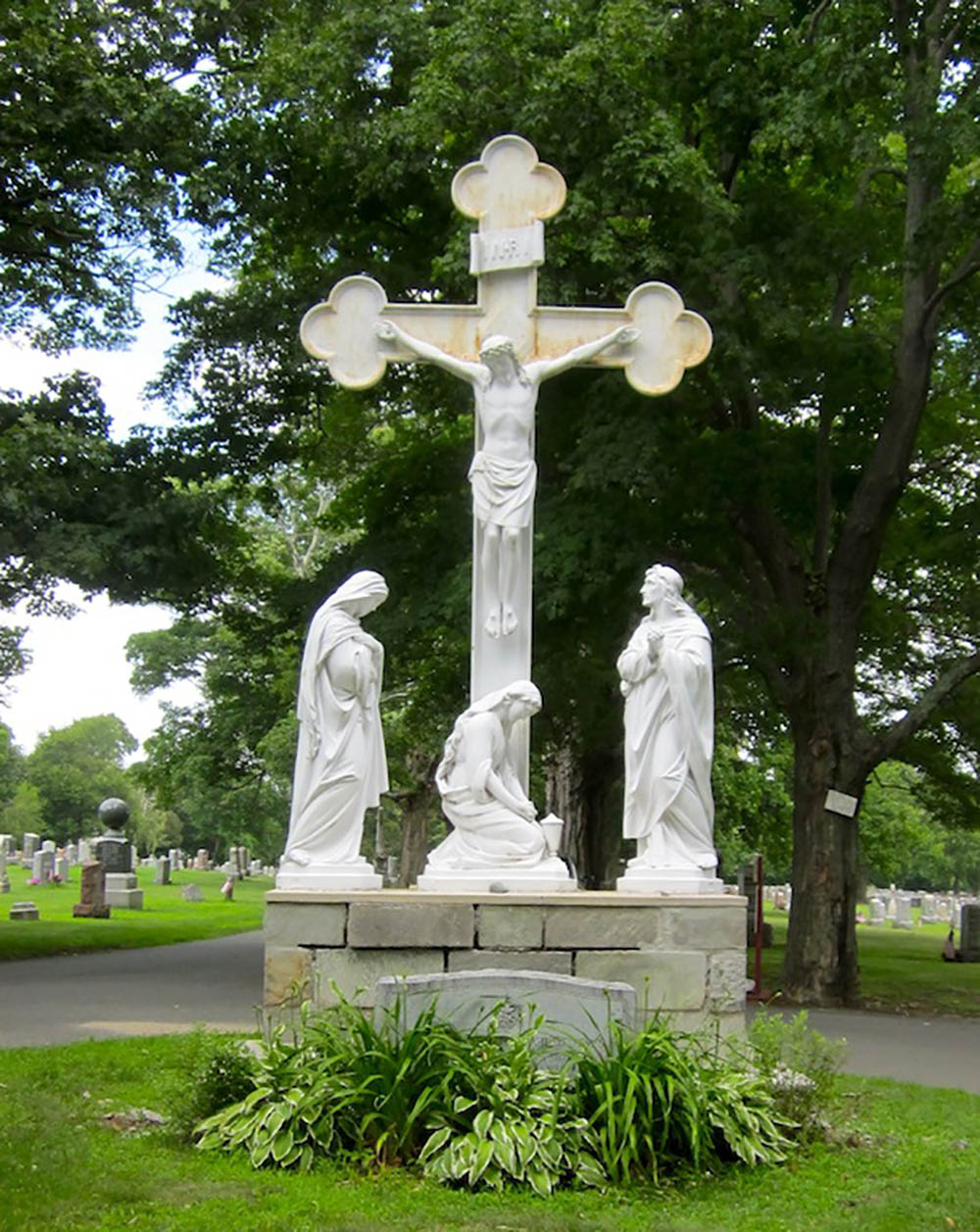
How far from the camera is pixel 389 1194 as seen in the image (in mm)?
5957

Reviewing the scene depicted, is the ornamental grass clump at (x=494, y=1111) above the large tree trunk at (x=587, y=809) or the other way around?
the other way around

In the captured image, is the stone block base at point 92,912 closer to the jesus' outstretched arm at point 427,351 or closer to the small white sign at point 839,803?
the small white sign at point 839,803

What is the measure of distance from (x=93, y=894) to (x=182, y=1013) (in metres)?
13.9

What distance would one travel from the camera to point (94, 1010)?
40.5 ft

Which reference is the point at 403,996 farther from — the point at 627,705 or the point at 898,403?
the point at 898,403

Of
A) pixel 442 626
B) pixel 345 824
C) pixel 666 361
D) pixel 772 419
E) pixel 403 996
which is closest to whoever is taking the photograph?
pixel 403 996

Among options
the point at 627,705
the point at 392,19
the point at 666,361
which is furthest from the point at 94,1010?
the point at 392,19

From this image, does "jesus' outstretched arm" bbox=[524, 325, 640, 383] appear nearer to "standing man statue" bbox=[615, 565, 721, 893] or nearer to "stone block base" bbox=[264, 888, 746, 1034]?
"standing man statue" bbox=[615, 565, 721, 893]

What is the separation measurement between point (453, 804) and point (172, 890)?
114 feet

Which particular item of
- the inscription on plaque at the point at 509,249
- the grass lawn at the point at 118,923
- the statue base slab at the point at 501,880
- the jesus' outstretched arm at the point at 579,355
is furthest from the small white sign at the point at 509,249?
the grass lawn at the point at 118,923

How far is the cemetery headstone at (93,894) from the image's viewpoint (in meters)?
25.5

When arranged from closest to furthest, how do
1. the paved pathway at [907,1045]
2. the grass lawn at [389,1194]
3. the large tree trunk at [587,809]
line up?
the grass lawn at [389,1194]
the paved pathway at [907,1045]
the large tree trunk at [587,809]

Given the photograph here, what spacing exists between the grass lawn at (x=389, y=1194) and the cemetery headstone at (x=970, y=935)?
18.5 meters

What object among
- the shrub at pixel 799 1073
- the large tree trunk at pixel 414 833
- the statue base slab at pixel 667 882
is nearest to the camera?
the shrub at pixel 799 1073
